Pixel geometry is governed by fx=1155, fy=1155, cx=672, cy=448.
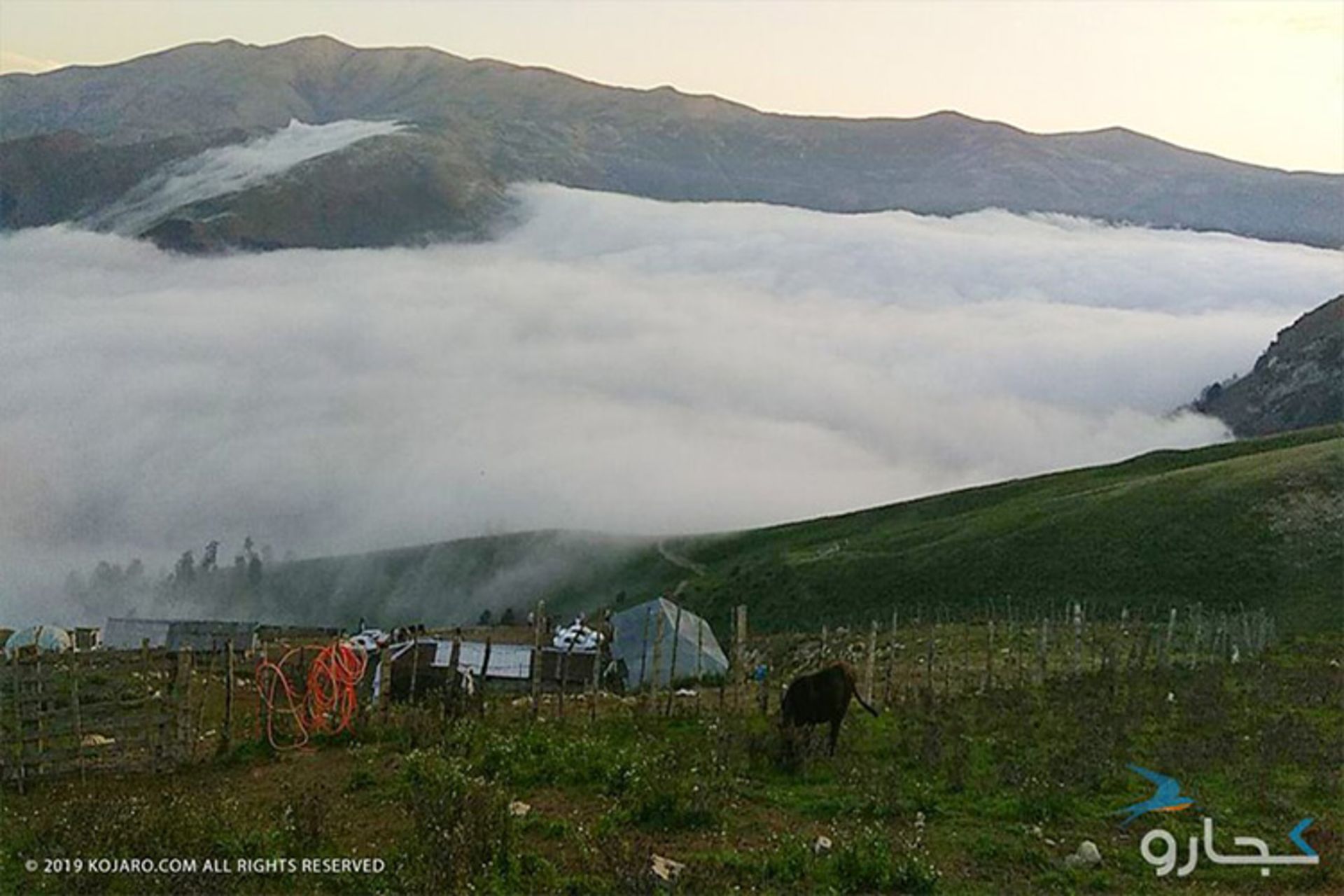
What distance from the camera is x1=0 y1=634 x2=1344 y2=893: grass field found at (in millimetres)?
10641

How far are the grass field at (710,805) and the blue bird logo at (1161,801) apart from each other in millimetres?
175

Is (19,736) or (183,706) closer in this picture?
(19,736)

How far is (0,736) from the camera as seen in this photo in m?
15.0

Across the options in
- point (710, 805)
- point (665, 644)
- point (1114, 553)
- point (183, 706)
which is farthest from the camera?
point (1114, 553)

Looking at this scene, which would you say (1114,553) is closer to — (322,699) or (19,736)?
(322,699)

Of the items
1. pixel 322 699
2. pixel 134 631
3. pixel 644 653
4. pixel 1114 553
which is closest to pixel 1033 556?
pixel 1114 553

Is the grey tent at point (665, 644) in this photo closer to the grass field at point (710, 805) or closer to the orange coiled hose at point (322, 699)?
the orange coiled hose at point (322, 699)

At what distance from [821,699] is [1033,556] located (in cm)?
Result: 4848

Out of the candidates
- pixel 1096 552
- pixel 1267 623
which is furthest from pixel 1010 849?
pixel 1096 552

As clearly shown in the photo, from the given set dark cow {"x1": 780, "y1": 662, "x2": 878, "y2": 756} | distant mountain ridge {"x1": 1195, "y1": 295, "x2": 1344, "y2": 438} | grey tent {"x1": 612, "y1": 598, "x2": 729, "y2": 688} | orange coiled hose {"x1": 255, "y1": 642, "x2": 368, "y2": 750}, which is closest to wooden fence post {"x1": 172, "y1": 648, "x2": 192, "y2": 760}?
orange coiled hose {"x1": 255, "y1": 642, "x2": 368, "y2": 750}

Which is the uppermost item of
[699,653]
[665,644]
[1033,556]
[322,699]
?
[322,699]

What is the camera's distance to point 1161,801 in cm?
1380

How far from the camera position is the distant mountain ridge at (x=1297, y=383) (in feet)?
396

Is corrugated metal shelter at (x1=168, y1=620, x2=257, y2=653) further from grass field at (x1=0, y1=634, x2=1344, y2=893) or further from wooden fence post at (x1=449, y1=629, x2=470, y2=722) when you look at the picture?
grass field at (x1=0, y1=634, x2=1344, y2=893)
